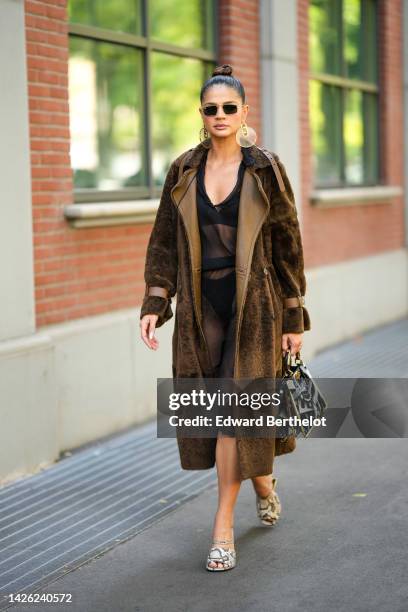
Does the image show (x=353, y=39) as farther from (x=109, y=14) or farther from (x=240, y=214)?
(x=240, y=214)

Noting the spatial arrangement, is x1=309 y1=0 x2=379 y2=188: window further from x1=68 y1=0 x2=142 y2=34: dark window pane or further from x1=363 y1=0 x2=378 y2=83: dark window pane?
x1=68 y1=0 x2=142 y2=34: dark window pane

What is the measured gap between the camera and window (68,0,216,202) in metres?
7.62

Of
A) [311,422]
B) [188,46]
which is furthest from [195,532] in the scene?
[188,46]

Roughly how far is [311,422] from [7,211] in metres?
2.30

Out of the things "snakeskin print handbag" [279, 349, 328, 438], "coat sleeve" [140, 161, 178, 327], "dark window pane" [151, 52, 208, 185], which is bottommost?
"snakeskin print handbag" [279, 349, 328, 438]

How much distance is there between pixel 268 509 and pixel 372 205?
26.0 ft

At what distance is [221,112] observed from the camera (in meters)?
4.81

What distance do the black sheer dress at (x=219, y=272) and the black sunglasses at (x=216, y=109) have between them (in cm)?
24

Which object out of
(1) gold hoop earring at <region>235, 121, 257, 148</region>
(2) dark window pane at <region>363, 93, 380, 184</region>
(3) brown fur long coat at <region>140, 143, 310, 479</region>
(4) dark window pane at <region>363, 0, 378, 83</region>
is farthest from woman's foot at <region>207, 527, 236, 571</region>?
(4) dark window pane at <region>363, 0, 378, 83</region>

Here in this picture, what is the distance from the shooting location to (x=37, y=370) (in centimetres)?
656

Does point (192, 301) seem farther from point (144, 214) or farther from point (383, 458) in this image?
point (144, 214)

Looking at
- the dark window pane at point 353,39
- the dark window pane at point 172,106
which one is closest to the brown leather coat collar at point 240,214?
the dark window pane at point 172,106

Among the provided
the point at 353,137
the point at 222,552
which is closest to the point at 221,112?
the point at 222,552

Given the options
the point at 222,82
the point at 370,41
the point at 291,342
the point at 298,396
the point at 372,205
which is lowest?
the point at 298,396
